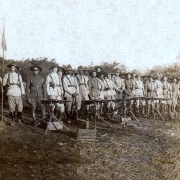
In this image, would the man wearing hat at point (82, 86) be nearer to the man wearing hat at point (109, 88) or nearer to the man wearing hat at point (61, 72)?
the man wearing hat at point (61, 72)

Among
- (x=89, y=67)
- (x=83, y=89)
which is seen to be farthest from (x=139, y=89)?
(x=89, y=67)

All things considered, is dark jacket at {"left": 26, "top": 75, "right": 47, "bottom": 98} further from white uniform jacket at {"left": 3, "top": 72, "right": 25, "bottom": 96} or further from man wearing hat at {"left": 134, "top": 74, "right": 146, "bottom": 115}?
man wearing hat at {"left": 134, "top": 74, "right": 146, "bottom": 115}

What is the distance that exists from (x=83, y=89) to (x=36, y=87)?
72 cm

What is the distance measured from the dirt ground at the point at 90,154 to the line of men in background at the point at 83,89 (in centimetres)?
40

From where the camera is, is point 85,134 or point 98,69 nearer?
point 85,134

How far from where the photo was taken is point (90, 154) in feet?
11.1

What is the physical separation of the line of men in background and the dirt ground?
15.8 inches

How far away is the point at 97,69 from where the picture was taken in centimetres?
389

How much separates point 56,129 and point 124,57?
131 centimetres

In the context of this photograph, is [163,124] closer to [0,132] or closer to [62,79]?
[62,79]

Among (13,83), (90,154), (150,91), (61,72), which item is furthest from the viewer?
(150,91)

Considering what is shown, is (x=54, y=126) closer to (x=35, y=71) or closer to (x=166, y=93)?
(x=35, y=71)

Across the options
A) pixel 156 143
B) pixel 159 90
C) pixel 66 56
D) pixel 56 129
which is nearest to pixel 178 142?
pixel 156 143

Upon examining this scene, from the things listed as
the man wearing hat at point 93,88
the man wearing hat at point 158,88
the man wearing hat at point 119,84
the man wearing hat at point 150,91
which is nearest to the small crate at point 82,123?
the man wearing hat at point 93,88
